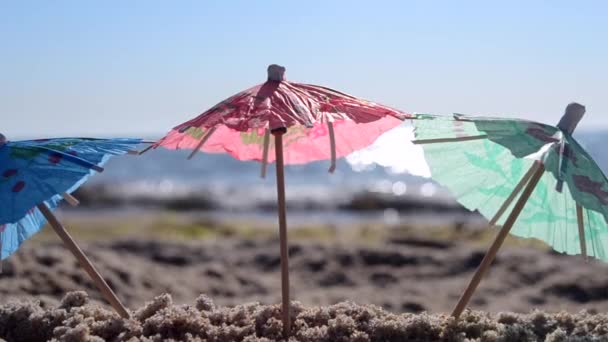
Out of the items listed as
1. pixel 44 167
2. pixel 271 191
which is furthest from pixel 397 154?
pixel 271 191

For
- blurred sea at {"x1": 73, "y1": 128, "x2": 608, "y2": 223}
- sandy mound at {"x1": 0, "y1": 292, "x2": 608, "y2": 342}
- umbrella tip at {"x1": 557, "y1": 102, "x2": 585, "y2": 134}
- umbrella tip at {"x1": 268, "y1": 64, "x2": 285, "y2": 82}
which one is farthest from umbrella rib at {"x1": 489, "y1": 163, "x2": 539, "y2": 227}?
blurred sea at {"x1": 73, "y1": 128, "x2": 608, "y2": 223}

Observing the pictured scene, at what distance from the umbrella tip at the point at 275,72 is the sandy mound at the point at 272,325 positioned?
119 cm

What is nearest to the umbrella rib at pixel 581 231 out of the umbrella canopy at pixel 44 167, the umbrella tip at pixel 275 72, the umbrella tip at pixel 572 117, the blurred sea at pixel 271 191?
the umbrella tip at pixel 572 117

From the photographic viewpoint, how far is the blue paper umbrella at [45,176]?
3.56 m

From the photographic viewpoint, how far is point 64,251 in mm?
9062

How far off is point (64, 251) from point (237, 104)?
5.74m

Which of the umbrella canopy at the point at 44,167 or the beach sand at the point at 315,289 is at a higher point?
the umbrella canopy at the point at 44,167

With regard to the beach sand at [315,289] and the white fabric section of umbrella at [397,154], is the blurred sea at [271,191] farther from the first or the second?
the white fabric section of umbrella at [397,154]

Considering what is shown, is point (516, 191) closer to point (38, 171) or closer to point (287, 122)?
point (287, 122)

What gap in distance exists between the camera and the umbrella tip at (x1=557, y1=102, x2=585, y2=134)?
3.98 metres

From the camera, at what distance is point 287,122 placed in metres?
3.69

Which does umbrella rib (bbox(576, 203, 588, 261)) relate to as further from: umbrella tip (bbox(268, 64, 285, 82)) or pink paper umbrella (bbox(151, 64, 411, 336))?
umbrella tip (bbox(268, 64, 285, 82))

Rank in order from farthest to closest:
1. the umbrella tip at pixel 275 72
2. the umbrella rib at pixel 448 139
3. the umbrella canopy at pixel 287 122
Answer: the umbrella tip at pixel 275 72 < the umbrella rib at pixel 448 139 < the umbrella canopy at pixel 287 122

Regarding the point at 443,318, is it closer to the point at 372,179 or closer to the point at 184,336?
the point at 184,336
